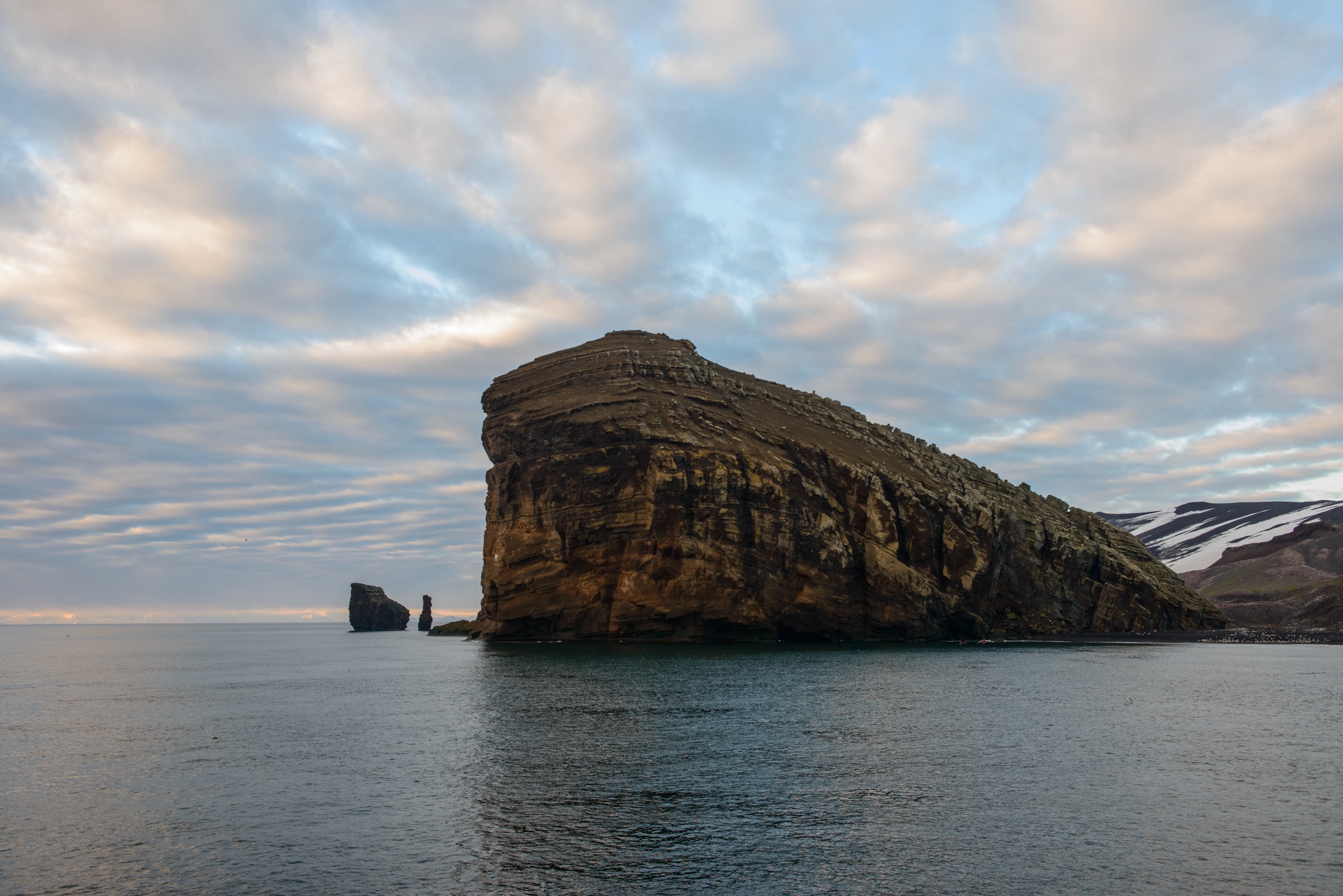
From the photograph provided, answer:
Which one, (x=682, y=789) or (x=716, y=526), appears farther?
(x=716, y=526)

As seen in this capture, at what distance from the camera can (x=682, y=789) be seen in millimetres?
34750

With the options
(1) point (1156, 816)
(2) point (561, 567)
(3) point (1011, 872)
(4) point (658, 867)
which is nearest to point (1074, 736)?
(1) point (1156, 816)

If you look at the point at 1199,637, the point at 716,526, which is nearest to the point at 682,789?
the point at 716,526

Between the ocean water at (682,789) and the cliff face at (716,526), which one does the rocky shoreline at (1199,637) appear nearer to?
the cliff face at (716,526)

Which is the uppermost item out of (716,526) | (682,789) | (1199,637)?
(716,526)

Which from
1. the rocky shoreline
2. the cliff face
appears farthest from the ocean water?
the rocky shoreline

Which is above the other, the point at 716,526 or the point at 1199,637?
the point at 716,526

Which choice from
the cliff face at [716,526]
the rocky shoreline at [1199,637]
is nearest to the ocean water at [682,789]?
the cliff face at [716,526]

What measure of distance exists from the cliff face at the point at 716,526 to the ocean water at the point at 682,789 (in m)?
42.8

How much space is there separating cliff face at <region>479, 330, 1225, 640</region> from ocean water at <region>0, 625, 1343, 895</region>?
4282 centimetres

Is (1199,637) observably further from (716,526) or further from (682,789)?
(682,789)

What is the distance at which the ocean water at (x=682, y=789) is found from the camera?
2500cm

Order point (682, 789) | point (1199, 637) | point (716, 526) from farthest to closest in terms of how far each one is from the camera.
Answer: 1. point (1199, 637)
2. point (716, 526)
3. point (682, 789)

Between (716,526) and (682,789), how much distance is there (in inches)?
3184
